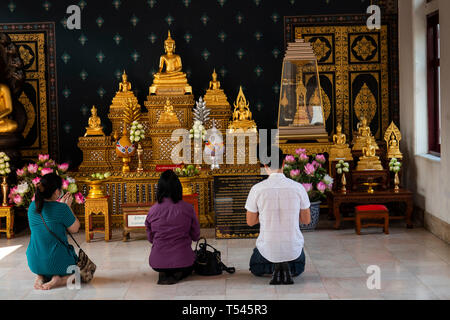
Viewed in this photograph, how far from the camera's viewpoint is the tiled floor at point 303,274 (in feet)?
20.5

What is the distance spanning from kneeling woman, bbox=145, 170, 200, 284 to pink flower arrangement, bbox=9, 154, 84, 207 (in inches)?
104

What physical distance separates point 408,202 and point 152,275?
409 centimetres

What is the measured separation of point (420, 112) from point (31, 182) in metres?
5.60

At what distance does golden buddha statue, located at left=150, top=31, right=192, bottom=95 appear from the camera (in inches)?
413

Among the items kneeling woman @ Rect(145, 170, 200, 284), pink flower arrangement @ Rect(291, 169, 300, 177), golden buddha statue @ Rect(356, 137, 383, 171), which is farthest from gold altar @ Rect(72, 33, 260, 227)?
kneeling woman @ Rect(145, 170, 200, 284)

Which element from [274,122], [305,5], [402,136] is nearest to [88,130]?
[274,122]

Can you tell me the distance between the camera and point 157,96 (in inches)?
411

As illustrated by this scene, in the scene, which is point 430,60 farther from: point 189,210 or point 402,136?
point 189,210

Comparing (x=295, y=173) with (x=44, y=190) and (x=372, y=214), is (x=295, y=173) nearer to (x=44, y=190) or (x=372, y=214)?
(x=372, y=214)

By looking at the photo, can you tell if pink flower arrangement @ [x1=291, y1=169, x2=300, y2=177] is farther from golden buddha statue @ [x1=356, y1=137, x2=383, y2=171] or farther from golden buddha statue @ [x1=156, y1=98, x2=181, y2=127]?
golden buddha statue @ [x1=156, y1=98, x2=181, y2=127]

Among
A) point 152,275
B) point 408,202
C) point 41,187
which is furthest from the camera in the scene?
point 408,202

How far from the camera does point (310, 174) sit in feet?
30.1

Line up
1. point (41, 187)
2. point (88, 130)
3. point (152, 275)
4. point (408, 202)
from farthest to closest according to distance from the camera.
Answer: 1. point (88, 130)
2. point (408, 202)
3. point (152, 275)
4. point (41, 187)

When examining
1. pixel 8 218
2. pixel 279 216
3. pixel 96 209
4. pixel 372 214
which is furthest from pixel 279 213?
pixel 8 218
